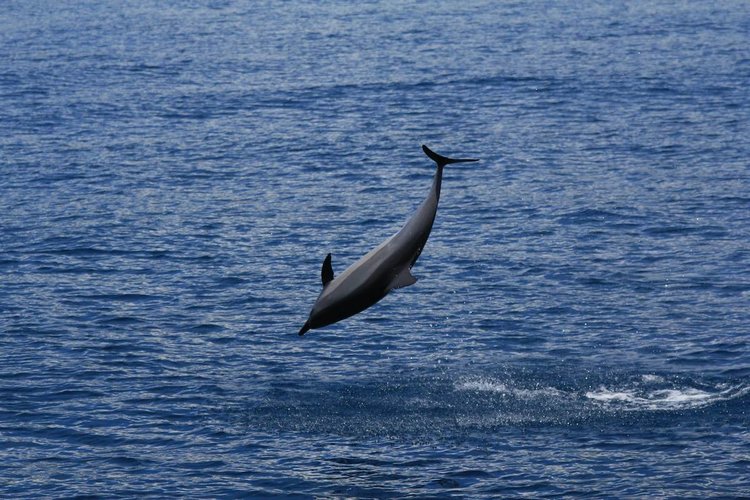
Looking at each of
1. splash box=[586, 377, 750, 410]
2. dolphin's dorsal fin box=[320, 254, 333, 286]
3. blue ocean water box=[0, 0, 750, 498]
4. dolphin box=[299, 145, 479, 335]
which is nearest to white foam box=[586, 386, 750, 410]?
splash box=[586, 377, 750, 410]

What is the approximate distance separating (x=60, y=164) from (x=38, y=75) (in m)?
31.1

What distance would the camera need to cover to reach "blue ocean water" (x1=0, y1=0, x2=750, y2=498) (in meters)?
39.3

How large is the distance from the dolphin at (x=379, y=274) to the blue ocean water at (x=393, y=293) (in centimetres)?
1060

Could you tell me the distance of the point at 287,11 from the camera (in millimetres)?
150875

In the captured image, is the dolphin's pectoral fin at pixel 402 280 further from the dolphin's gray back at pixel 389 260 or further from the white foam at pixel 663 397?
the white foam at pixel 663 397

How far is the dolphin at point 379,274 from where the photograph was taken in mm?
27266

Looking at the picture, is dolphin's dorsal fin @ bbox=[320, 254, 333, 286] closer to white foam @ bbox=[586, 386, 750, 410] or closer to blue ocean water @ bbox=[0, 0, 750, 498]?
blue ocean water @ bbox=[0, 0, 750, 498]

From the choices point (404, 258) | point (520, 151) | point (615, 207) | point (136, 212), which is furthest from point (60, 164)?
point (404, 258)

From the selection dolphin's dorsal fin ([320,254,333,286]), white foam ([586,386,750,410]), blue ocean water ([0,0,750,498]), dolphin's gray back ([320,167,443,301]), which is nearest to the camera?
dolphin's gray back ([320,167,443,301])

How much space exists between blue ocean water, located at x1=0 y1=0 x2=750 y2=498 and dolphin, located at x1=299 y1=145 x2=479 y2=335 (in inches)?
417

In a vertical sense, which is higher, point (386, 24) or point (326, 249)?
point (386, 24)

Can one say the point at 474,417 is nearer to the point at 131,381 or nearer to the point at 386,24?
the point at 131,381

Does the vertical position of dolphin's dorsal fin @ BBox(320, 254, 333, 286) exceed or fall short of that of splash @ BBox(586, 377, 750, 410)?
it exceeds it

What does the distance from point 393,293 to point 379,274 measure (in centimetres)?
2828
